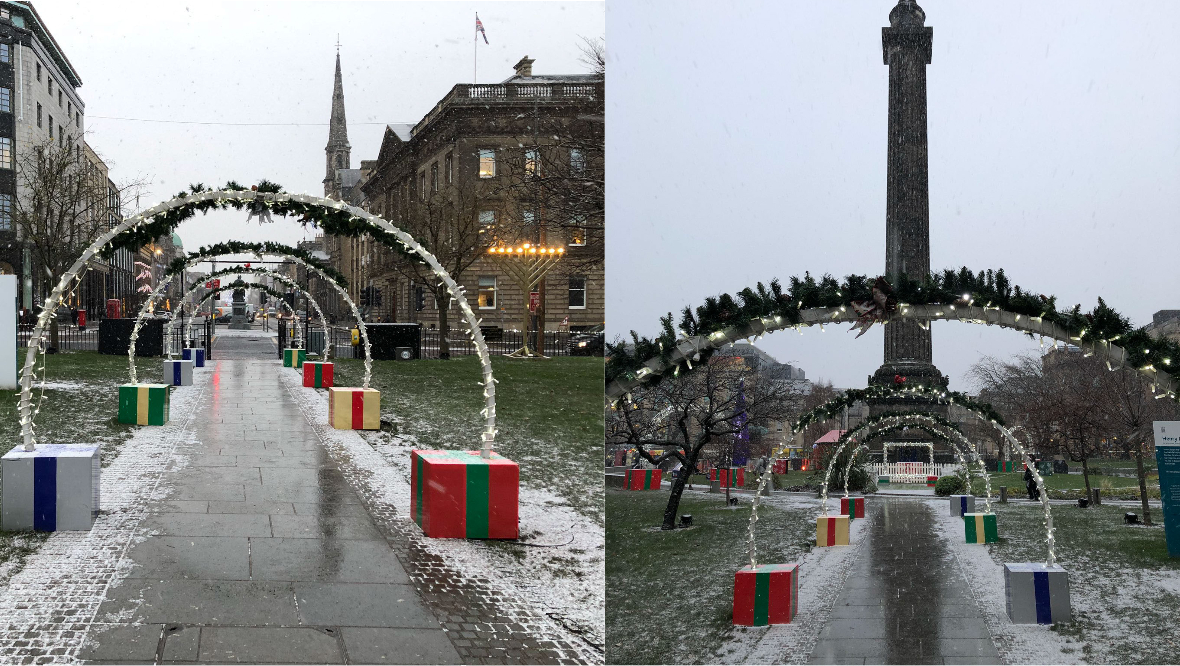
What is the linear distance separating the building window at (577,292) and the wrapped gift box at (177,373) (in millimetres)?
25609

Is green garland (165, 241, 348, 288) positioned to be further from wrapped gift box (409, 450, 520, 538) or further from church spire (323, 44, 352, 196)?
church spire (323, 44, 352, 196)

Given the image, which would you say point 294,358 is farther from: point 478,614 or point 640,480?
point 478,614

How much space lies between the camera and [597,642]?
538cm

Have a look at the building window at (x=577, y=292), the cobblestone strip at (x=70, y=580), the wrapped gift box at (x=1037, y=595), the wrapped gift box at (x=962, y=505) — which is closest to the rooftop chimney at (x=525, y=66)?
the building window at (x=577, y=292)

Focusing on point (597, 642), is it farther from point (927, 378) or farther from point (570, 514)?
point (927, 378)

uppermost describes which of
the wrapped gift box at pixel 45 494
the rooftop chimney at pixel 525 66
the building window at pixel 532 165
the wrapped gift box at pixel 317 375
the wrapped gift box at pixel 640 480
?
the rooftop chimney at pixel 525 66

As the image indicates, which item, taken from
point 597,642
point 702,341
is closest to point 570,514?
point 702,341

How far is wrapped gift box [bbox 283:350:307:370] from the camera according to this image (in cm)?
2836

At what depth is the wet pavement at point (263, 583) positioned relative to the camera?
484 cm

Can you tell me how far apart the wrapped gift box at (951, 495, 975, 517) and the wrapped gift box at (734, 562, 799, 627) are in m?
12.3

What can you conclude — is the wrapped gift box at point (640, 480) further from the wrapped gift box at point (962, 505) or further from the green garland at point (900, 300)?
the green garland at point (900, 300)

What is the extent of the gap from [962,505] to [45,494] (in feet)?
62.0

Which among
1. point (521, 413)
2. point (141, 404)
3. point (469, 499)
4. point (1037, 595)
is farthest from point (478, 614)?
point (521, 413)

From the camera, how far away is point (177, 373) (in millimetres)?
20953
